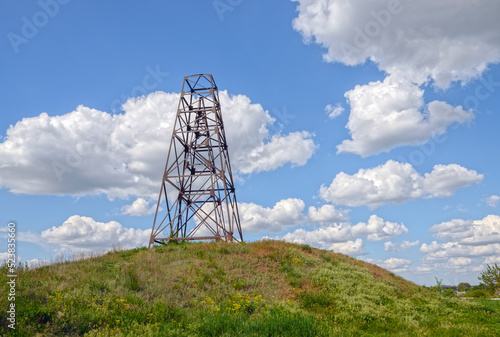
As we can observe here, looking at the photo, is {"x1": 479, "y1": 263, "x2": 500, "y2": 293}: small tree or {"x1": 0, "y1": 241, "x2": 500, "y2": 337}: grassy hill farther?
{"x1": 479, "y1": 263, "x2": 500, "y2": 293}: small tree

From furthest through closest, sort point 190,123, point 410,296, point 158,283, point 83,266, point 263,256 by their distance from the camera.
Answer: point 190,123 → point 263,256 → point 410,296 → point 83,266 → point 158,283

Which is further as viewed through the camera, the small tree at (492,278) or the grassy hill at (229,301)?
the small tree at (492,278)

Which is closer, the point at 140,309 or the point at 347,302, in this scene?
the point at 140,309

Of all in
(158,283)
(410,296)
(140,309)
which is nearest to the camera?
(140,309)

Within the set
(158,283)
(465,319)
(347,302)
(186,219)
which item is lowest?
(465,319)

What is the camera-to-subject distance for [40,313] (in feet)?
31.4

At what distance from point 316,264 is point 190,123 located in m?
15.5

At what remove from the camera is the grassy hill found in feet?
31.2

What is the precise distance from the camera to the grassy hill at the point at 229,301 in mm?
9500

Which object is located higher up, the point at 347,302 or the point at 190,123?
the point at 190,123

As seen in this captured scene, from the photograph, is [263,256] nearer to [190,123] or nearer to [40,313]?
[40,313]

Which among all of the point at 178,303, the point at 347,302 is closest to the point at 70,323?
the point at 178,303

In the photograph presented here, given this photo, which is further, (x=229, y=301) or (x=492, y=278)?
(x=492, y=278)

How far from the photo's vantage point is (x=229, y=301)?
11.9 m
